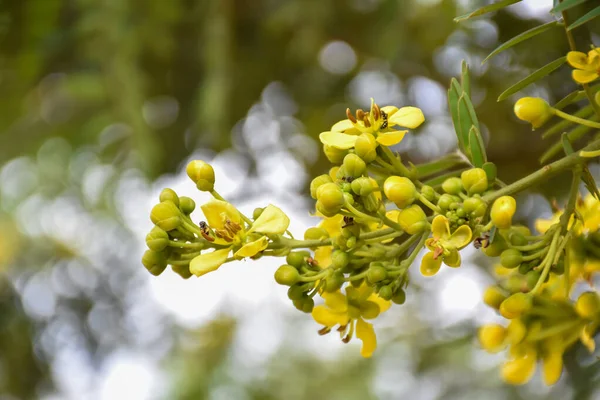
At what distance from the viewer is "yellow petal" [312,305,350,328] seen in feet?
2.03

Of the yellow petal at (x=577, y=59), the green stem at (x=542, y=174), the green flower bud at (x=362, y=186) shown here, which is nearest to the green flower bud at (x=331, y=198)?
the green flower bud at (x=362, y=186)

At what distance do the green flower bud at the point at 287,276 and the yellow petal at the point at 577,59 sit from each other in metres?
0.31

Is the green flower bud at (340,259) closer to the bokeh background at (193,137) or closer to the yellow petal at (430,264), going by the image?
the yellow petal at (430,264)

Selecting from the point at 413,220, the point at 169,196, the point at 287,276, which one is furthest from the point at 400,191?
the point at 169,196

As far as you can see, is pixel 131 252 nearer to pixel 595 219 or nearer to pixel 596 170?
pixel 596 170

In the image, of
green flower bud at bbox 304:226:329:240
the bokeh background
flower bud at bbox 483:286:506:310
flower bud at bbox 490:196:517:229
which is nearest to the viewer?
flower bud at bbox 490:196:517:229

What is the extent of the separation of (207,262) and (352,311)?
6.3 inches

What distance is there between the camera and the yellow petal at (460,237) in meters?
0.52

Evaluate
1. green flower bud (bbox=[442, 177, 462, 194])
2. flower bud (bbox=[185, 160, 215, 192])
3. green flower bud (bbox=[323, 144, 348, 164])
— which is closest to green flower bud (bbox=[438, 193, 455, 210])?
green flower bud (bbox=[442, 177, 462, 194])

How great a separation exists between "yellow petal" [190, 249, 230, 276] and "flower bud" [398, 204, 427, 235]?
6.5 inches

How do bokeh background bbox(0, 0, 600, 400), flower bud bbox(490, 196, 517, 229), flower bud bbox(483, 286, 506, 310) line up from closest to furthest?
1. flower bud bbox(490, 196, 517, 229)
2. flower bud bbox(483, 286, 506, 310)
3. bokeh background bbox(0, 0, 600, 400)

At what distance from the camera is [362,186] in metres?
0.54

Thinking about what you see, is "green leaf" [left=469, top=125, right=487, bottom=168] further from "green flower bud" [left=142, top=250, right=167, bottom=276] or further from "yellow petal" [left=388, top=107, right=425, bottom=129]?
"green flower bud" [left=142, top=250, right=167, bottom=276]

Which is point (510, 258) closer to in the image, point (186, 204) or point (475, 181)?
point (475, 181)
